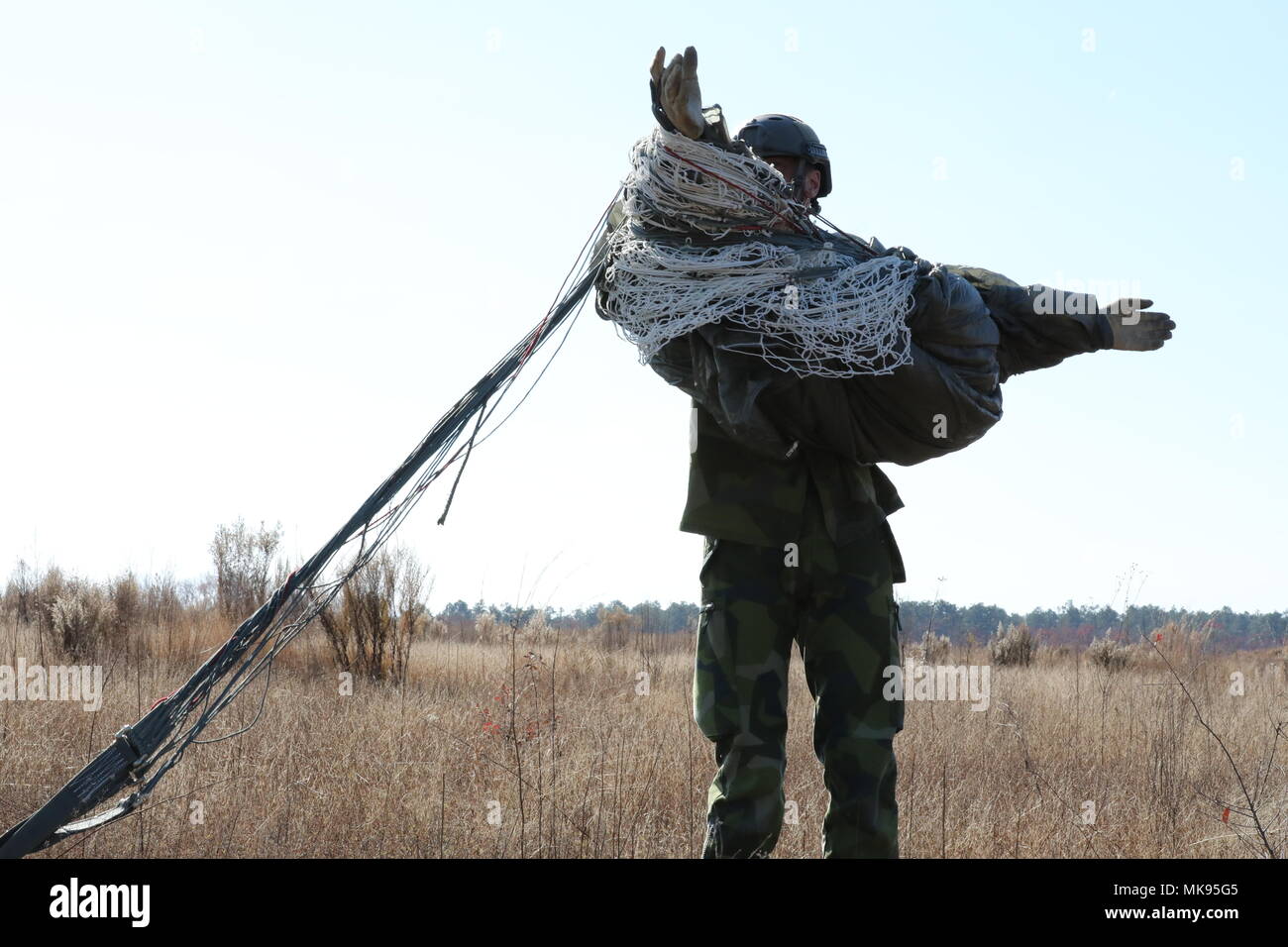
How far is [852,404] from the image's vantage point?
304cm

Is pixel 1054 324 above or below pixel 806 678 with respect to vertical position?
above

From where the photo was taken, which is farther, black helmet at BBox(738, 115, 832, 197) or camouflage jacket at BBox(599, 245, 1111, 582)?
black helmet at BBox(738, 115, 832, 197)

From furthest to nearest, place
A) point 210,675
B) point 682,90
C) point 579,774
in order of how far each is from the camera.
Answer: point 579,774 < point 210,675 < point 682,90

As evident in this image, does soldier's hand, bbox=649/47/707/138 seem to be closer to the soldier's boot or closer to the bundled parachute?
the bundled parachute

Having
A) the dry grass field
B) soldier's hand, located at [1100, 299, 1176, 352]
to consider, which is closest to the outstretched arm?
soldier's hand, located at [1100, 299, 1176, 352]

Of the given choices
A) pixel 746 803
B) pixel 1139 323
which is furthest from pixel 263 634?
pixel 1139 323

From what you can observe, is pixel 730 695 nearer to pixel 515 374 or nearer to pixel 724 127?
pixel 515 374

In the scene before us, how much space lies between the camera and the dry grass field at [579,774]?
4.32 meters

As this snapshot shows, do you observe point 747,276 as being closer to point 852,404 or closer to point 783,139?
point 852,404

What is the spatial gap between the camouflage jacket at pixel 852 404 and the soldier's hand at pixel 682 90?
0.51m

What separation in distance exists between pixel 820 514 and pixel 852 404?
0.33 m

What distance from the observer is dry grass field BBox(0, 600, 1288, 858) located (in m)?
4.32
